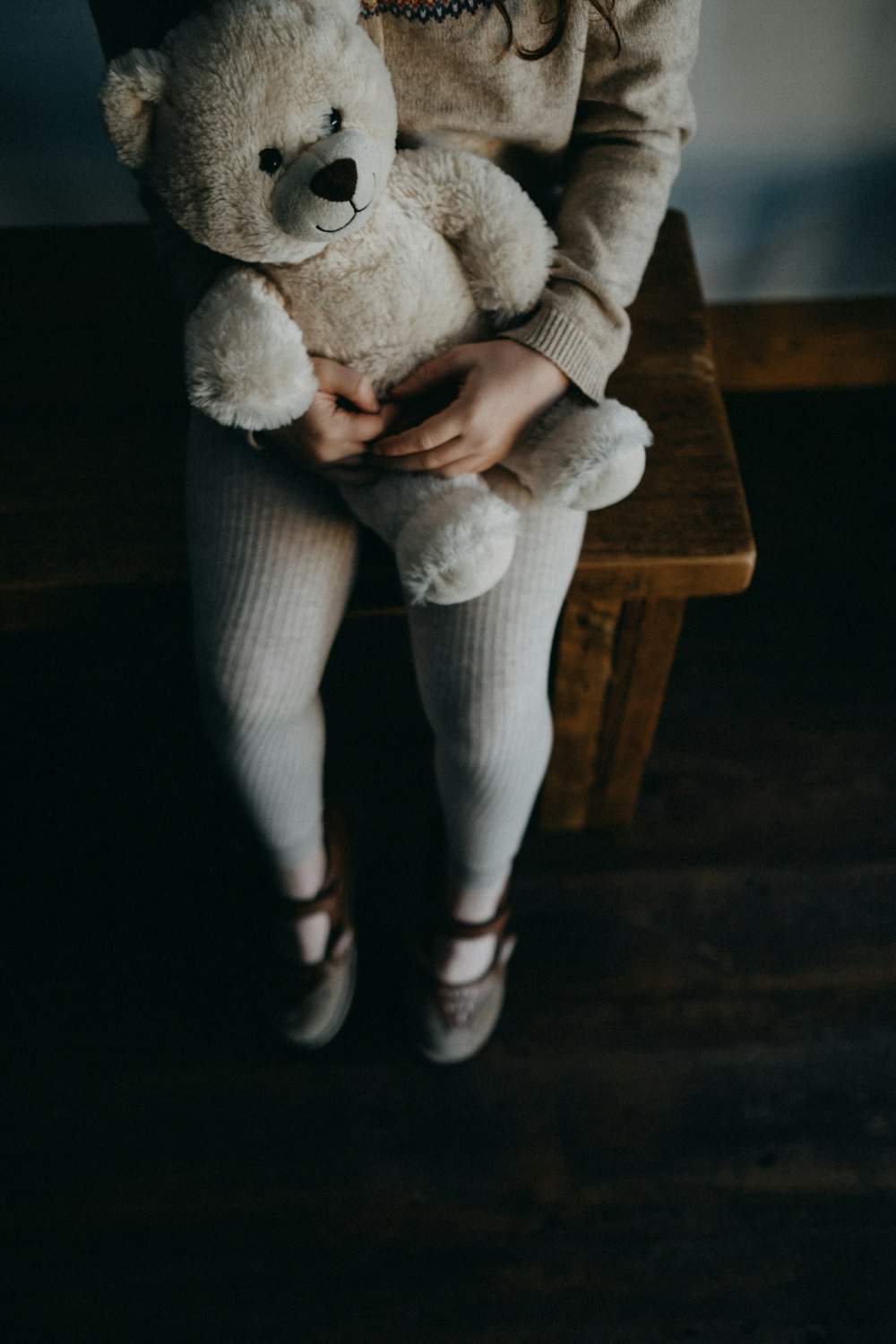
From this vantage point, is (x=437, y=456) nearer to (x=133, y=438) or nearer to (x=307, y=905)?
(x=133, y=438)

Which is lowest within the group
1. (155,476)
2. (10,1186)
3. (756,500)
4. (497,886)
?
(10,1186)

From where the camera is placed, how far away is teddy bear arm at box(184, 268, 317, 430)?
564 millimetres

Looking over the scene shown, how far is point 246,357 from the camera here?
56 cm

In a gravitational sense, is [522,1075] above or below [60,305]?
below

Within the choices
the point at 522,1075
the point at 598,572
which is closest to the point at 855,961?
the point at 522,1075

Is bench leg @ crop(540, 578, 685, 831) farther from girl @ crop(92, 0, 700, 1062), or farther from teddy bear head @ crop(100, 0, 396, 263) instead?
teddy bear head @ crop(100, 0, 396, 263)

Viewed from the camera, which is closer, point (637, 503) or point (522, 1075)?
point (637, 503)

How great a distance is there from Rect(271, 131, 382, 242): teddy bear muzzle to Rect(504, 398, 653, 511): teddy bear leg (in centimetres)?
18

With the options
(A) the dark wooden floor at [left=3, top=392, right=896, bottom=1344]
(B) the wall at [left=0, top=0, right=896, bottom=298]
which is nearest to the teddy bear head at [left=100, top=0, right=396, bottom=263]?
(A) the dark wooden floor at [left=3, top=392, right=896, bottom=1344]

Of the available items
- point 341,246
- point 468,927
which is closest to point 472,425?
point 341,246

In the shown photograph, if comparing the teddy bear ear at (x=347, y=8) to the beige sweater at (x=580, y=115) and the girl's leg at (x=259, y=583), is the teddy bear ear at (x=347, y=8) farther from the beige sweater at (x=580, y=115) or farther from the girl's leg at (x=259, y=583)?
the girl's leg at (x=259, y=583)

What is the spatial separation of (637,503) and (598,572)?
0.23 ft

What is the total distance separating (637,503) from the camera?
2.50 ft

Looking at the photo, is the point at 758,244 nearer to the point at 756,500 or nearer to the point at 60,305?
the point at 756,500
